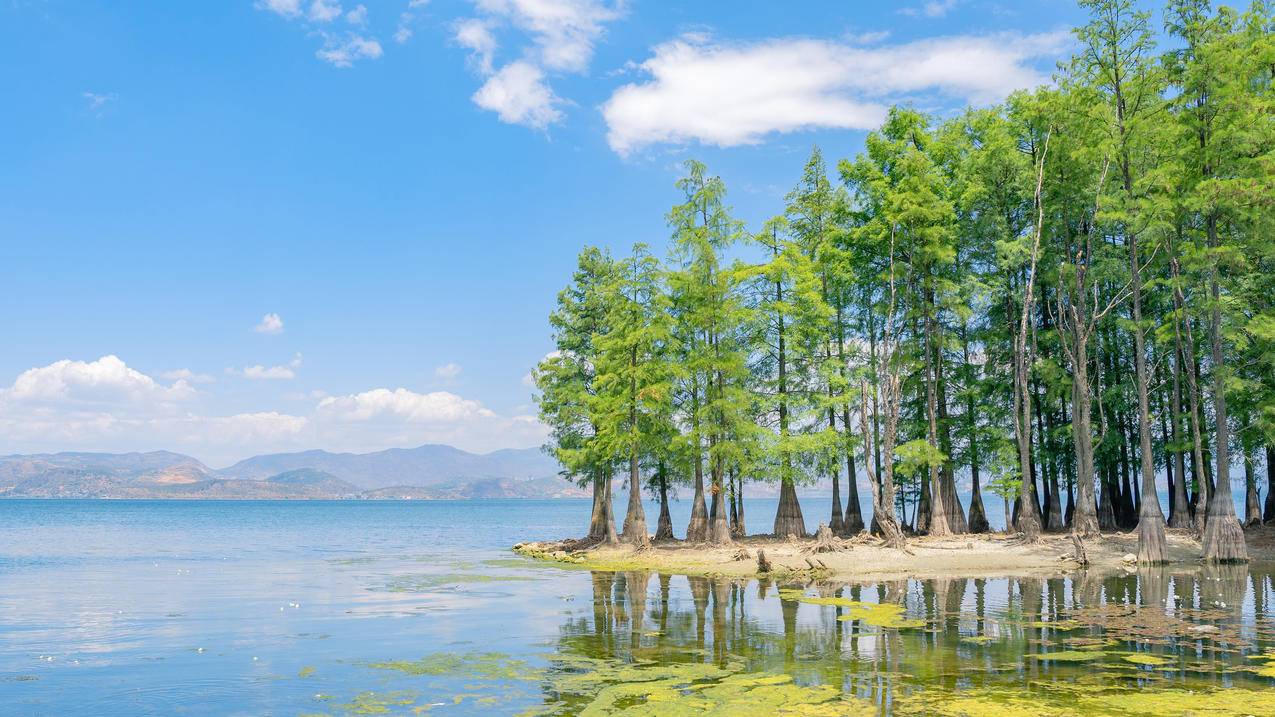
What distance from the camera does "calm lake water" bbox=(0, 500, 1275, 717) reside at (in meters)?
13.0

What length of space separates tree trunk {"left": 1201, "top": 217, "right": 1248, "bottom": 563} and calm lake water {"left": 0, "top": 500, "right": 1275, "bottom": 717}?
1235mm

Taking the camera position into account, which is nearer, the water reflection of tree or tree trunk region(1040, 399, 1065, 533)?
the water reflection of tree

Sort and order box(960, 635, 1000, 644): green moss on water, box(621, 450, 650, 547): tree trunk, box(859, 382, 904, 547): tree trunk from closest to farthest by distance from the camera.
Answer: box(960, 635, 1000, 644): green moss on water
box(859, 382, 904, 547): tree trunk
box(621, 450, 650, 547): tree trunk

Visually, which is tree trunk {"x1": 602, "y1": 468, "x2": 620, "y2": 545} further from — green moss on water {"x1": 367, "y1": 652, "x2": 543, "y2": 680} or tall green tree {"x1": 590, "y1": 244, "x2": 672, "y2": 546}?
green moss on water {"x1": 367, "y1": 652, "x2": 543, "y2": 680}

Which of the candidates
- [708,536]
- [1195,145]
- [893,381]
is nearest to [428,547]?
[708,536]

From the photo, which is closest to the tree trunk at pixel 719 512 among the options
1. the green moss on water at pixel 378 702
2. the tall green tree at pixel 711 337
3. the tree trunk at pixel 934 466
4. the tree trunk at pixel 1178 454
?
the tall green tree at pixel 711 337

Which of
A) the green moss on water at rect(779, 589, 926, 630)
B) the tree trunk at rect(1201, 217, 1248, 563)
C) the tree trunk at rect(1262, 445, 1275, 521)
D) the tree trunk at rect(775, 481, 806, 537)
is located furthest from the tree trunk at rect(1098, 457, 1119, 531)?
the green moss on water at rect(779, 589, 926, 630)

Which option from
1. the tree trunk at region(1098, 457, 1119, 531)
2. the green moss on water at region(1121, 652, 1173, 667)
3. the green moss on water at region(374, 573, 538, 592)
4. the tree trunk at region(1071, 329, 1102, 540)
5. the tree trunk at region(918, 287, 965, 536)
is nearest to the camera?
the green moss on water at region(1121, 652, 1173, 667)

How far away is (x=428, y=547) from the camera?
58719 millimetres

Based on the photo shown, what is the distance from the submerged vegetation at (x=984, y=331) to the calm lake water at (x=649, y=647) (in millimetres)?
8366

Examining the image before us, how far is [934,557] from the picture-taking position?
3281cm

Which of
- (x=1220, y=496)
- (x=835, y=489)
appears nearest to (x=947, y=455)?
A: (x=835, y=489)

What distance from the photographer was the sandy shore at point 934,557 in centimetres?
3127

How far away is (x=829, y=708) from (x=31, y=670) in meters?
15.5
